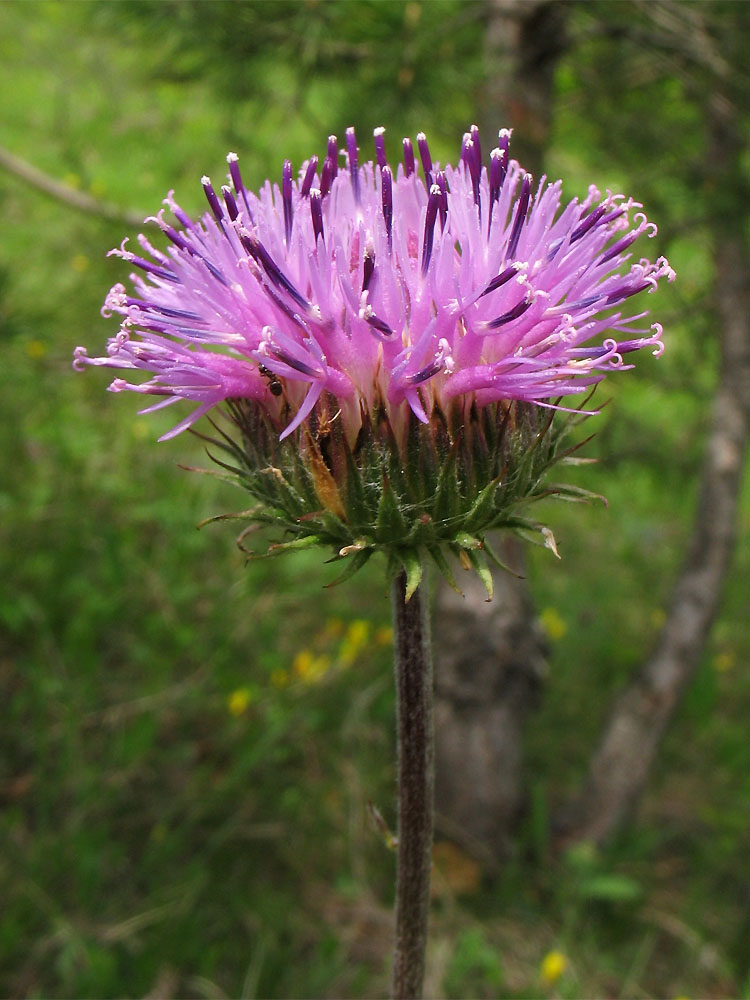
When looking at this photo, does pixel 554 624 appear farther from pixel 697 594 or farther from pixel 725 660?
pixel 697 594

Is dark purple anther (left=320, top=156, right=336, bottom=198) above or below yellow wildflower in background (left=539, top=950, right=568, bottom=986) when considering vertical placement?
above

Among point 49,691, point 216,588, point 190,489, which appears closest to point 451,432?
point 49,691

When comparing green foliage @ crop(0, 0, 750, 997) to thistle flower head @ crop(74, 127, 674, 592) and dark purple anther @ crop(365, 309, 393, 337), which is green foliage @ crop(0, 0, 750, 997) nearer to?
thistle flower head @ crop(74, 127, 674, 592)

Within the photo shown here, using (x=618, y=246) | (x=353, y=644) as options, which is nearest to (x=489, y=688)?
(x=353, y=644)

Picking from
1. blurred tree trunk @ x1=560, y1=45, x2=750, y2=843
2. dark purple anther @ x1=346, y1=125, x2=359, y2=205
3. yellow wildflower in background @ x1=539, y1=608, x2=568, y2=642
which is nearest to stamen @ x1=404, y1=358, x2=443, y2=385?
dark purple anther @ x1=346, y1=125, x2=359, y2=205

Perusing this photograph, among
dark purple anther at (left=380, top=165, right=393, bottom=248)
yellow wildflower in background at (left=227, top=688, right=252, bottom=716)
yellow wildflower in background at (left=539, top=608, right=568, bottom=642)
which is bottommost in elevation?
yellow wildflower in background at (left=539, top=608, right=568, bottom=642)

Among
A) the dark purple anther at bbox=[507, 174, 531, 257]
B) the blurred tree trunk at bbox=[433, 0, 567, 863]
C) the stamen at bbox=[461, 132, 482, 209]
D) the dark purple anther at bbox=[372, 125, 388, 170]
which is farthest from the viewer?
the blurred tree trunk at bbox=[433, 0, 567, 863]

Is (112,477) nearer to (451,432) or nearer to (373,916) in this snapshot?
(373,916)
